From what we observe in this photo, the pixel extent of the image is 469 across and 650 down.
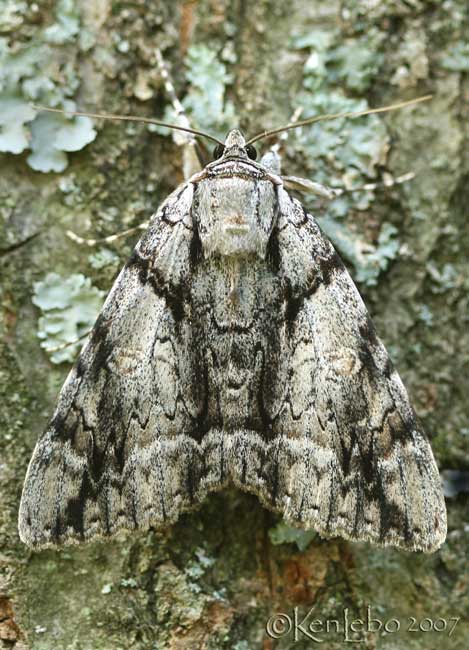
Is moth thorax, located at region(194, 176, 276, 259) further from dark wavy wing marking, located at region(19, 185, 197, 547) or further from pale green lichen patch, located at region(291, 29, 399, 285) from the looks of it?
pale green lichen patch, located at region(291, 29, 399, 285)

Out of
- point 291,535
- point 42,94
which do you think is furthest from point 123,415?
point 42,94

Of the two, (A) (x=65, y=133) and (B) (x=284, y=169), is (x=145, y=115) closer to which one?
(A) (x=65, y=133)

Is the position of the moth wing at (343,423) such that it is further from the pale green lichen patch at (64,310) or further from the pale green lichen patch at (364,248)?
the pale green lichen patch at (64,310)

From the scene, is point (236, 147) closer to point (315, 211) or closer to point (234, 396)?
point (315, 211)

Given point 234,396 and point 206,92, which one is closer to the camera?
point 234,396

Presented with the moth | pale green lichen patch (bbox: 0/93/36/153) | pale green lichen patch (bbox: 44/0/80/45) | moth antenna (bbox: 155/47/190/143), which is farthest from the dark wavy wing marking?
pale green lichen patch (bbox: 44/0/80/45)

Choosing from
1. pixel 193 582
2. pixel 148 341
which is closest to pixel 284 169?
pixel 148 341

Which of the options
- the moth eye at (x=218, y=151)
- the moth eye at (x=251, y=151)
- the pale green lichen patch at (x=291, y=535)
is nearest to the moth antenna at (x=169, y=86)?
the moth eye at (x=218, y=151)
